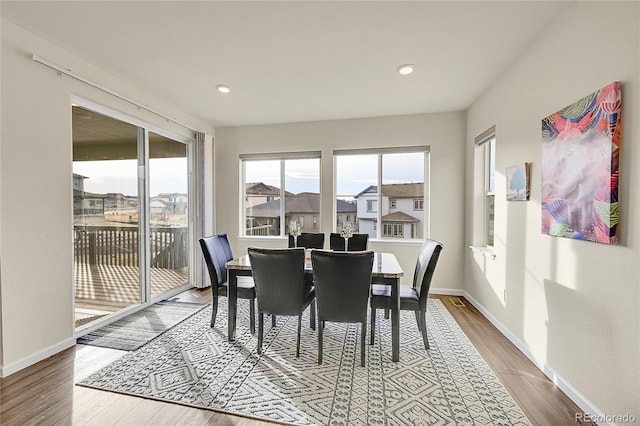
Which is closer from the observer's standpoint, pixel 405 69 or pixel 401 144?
pixel 405 69

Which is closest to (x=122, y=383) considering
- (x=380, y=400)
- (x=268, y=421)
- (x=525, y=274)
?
(x=268, y=421)

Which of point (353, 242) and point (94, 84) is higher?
point (94, 84)

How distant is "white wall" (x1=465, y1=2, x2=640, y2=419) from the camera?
1457 millimetres

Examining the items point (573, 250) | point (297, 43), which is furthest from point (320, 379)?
point (297, 43)

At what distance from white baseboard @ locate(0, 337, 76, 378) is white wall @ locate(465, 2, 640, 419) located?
3968 millimetres

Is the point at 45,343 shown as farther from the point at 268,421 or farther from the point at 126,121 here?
the point at 126,121

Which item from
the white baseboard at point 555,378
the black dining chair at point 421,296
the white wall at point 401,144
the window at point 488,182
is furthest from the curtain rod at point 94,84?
the white baseboard at point 555,378

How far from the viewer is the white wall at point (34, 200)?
6.89 feet

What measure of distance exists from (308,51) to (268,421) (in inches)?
109

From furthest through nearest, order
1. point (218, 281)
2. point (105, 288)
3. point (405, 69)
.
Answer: point (105, 288)
point (218, 281)
point (405, 69)

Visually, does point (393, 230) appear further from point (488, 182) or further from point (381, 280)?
point (381, 280)

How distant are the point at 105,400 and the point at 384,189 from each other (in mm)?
3845

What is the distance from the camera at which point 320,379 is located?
2.06 meters

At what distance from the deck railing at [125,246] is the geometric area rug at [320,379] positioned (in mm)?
1164
